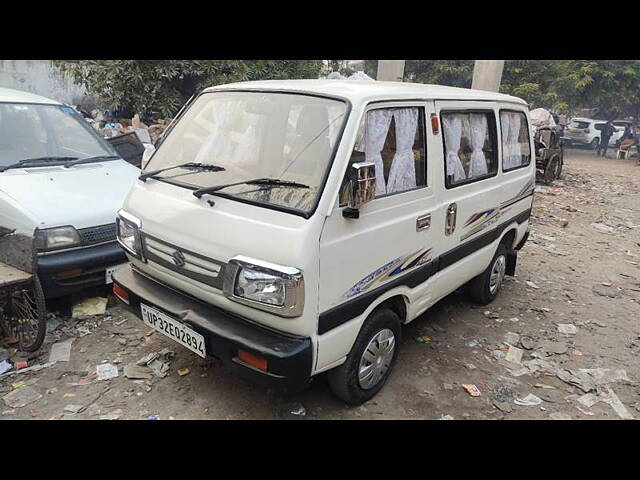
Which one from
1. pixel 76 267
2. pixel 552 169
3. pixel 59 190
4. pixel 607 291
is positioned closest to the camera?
pixel 76 267

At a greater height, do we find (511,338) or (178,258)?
(178,258)

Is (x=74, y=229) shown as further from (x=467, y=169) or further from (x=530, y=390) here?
(x=530, y=390)

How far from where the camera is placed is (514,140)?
440cm

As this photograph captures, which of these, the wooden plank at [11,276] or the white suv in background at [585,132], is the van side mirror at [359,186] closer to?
the wooden plank at [11,276]

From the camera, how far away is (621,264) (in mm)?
6289

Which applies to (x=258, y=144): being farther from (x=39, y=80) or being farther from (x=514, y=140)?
(x=39, y=80)

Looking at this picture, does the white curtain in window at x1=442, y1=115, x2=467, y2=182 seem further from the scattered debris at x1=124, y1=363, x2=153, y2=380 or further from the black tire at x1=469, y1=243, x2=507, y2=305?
the scattered debris at x1=124, y1=363, x2=153, y2=380

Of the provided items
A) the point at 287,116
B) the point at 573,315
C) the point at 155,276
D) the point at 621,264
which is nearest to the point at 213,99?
the point at 287,116

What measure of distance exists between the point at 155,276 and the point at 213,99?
50.4 inches

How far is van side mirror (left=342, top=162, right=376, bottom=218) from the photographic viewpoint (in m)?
2.32

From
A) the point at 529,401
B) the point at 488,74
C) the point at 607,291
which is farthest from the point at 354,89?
the point at 488,74

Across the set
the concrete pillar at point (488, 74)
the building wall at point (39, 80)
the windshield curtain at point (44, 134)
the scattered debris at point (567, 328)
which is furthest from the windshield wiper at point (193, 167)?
the building wall at point (39, 80)

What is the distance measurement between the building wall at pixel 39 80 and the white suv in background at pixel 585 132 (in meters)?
20.9

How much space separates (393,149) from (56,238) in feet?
8.90
